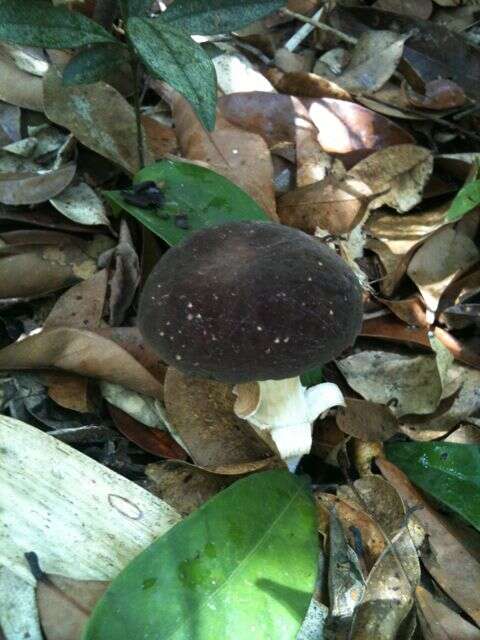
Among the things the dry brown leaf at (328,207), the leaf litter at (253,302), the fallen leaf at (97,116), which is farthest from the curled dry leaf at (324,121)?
the fallen leaf at (97,116)

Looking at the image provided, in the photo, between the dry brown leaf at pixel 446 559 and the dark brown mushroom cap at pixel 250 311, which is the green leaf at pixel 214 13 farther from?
the dry brown leaf at pixel 446 559

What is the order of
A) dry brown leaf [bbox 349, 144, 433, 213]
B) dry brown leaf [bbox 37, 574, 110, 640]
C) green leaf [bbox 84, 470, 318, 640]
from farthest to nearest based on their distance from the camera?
dry brown leaf [bbox 349, 144, 433, 213] < dry brown leaf [bbox 37, 574, 110, 640] < green leaf [bbox 84, 470, 318, 640]

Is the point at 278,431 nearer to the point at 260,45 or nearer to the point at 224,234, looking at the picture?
the point at 224,234

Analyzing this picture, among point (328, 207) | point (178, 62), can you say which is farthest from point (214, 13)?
point (328, 207)

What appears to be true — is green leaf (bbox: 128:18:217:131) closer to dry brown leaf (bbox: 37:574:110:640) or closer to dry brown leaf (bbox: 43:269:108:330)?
dry brown leaf (bbox: 43:269:108:330)

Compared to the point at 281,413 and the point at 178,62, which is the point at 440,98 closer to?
the point at 178,62

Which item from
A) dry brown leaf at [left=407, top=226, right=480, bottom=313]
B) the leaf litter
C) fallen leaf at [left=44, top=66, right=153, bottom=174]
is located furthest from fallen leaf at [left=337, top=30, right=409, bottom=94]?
fallen leaf at [left=44, top=66, right=153, bottom=174]

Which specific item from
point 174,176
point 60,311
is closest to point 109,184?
point 174,176
